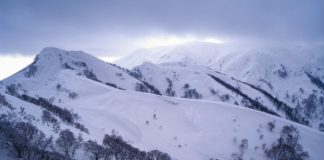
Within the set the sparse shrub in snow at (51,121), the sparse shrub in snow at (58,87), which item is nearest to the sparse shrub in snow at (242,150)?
the sparse shrub in snow at (51,121)

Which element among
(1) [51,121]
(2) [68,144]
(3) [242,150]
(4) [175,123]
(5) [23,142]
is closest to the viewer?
(5) [23,142]

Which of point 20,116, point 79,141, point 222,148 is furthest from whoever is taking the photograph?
point 222,148

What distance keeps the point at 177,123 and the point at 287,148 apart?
2170 inches

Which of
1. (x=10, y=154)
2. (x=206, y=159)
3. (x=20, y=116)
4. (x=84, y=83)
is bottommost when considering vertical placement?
(x=206, y=159)

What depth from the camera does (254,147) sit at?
449ft

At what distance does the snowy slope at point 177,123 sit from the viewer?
131m

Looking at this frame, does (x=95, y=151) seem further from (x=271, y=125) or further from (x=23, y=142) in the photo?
(x=271, y=125)

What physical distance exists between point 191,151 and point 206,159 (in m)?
7.55

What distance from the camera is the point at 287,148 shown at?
130 m

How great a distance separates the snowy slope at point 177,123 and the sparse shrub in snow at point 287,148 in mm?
3427

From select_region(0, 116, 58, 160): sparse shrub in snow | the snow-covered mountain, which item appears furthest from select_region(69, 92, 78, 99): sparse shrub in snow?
select_region(0, 116, 58, 160): sparse shrub in snow

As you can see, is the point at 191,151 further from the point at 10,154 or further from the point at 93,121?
A: the point at 10,154

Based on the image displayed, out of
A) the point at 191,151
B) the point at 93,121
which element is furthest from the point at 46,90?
the point at 191,151

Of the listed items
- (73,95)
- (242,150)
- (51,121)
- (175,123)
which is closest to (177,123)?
(175,123)
